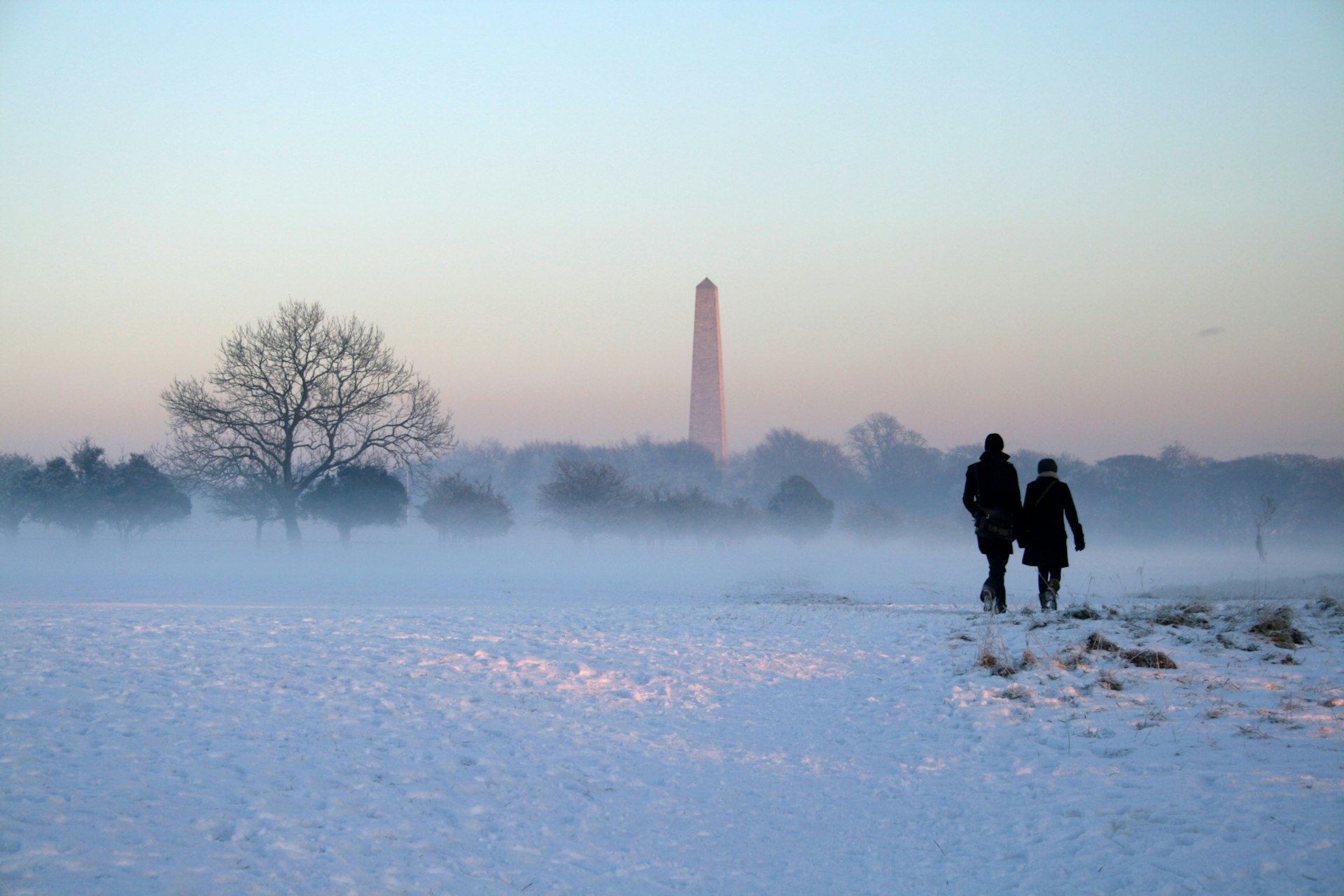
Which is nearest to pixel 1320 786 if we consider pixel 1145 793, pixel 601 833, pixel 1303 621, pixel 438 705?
pixel 1145 793

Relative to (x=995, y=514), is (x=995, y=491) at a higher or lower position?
higher

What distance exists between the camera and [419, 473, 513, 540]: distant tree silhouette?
2010 inches

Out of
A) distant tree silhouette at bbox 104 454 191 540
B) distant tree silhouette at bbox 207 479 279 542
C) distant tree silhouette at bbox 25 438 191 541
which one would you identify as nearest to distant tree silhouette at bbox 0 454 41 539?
distant tree silhouette at bbox 25 438 191 541

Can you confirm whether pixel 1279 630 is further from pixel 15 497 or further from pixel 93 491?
pixel 15 497

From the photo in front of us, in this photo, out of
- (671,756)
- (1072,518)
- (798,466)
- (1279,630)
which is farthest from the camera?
(798,466)

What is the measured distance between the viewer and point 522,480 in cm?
9775

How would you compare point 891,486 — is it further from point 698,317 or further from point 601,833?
point 601,833

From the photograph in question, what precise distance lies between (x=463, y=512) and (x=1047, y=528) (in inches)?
1723

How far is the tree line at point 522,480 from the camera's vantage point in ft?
119

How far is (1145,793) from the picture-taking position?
534 cm

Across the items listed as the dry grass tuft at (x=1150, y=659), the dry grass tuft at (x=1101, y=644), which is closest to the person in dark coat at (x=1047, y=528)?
the dry grass tuft at (x=1101, y=644)

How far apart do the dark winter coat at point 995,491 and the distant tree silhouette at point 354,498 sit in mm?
35695

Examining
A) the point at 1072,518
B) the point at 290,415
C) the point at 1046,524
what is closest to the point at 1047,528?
the point at 1046,524

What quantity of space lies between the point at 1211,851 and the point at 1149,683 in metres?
3.38
